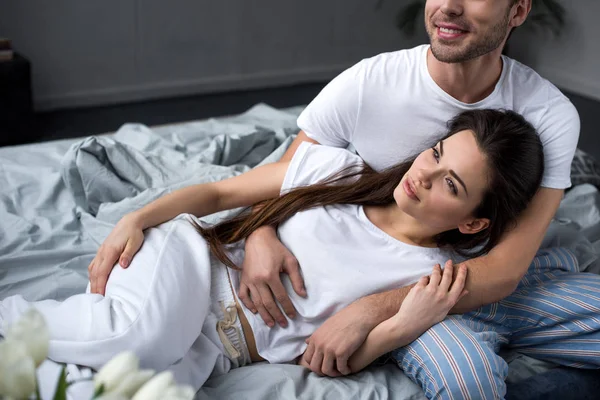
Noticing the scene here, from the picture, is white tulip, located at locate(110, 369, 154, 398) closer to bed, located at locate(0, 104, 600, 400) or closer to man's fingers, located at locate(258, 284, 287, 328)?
bed, located at locate(0, 104, 600, 400)

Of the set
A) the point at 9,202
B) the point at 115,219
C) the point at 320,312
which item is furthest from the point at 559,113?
the point at 9,202

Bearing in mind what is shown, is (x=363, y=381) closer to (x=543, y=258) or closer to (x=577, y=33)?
(x=543, y=258)

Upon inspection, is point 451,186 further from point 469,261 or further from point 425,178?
point 469,261

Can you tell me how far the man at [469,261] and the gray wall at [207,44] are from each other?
2628mm

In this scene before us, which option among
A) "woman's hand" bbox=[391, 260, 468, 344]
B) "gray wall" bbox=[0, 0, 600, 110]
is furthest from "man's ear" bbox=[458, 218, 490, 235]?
"gray wall" bbox=[0, 0, 600, 110]

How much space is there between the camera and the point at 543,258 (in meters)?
1.88

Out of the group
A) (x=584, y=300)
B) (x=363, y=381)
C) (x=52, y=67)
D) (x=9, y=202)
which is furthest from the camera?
(x=52, y=67)

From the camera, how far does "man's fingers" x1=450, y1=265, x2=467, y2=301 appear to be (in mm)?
1544

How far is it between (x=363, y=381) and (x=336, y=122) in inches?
25.6

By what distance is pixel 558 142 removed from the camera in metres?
1.71

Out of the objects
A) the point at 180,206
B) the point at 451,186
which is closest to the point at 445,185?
the point at 451,186

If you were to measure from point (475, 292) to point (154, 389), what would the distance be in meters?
1.05

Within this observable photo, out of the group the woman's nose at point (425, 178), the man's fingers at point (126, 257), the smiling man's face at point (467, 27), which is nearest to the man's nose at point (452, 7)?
the smiling man's face at point (467, 27)

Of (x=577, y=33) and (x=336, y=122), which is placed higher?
(x=336, y=122)
